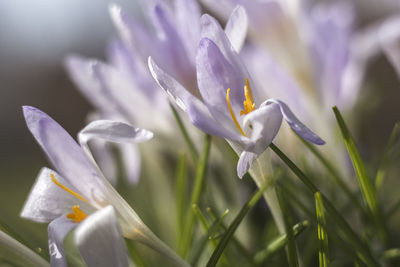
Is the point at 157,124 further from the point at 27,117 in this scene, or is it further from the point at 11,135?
the point at 11,135

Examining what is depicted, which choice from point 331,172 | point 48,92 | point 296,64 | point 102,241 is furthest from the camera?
point 48,92

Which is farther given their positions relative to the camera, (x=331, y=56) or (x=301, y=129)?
(x=331, y=56)

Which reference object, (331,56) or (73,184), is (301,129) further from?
(331,56)

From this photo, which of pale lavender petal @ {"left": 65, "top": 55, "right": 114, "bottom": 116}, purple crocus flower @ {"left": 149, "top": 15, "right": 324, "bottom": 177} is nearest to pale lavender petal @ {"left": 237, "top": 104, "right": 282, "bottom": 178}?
purple crocus flower @ {"left": 149, "top": 15, "right": 324, "bottom": 177}

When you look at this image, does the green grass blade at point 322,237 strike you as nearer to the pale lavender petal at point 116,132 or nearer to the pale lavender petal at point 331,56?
the pale lavender petal at point 116,132

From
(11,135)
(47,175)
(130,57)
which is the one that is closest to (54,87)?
(11,135)

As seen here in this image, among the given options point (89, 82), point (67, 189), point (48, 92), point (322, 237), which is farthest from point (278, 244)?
point (48, 92)
